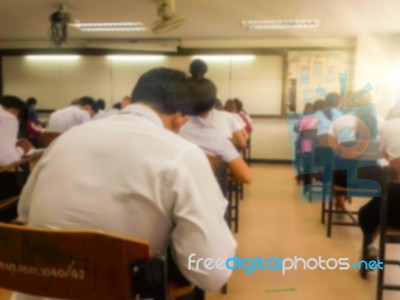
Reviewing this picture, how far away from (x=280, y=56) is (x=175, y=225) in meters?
6.53

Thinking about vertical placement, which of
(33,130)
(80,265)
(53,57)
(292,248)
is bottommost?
(292,248)

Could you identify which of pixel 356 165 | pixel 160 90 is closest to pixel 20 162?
pixel 160 90

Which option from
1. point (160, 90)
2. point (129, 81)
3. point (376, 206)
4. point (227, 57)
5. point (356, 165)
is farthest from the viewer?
point (129, 81)

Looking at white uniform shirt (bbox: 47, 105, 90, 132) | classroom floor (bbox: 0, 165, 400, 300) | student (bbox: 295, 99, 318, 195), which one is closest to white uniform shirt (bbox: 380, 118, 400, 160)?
classroom floor (bbox: 0, 165, 400, 300)

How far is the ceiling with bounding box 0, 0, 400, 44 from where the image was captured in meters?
4.57

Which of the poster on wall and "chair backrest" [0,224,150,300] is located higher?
the poster on wall

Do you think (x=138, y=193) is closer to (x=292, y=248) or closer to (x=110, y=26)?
(x=292, y=248)

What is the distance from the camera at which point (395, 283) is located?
2.78 metres

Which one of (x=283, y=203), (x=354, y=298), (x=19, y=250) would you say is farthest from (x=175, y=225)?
A: (x=283, y=203)

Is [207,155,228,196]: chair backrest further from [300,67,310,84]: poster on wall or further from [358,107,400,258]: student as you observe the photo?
[300,67,310,84]: poster on wall

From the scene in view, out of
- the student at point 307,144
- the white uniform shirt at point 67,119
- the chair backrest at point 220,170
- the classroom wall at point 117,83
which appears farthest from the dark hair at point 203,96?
the classroom wall at point 117,83

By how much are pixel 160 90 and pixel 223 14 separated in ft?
13.4

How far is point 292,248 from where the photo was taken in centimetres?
338

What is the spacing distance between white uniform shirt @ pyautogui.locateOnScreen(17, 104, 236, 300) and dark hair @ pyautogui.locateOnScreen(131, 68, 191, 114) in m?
0.20
